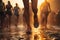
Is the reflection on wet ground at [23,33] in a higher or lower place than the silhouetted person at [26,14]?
lower

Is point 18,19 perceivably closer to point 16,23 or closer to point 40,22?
point 16,23

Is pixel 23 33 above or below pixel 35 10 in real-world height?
below

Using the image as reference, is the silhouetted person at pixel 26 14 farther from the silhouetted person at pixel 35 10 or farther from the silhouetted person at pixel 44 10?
the silhouetted person at pixel 44 10

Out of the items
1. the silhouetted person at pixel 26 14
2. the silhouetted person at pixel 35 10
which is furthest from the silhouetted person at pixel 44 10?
the silhouetted person at pixel 26 14

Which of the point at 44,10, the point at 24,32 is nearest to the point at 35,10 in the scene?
the point at 44,10

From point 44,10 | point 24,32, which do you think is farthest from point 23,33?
point 44,10

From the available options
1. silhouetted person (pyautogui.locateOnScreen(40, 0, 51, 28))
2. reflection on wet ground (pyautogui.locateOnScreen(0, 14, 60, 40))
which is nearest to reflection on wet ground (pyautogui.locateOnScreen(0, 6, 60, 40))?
reflection on wet ground (pyautogui.locateOnScreen(0, 14, 60, 40))

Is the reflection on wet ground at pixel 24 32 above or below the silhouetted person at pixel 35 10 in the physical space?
below

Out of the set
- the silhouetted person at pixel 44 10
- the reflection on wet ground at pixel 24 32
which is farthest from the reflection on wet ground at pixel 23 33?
the silhouetted person at pixel 44 10

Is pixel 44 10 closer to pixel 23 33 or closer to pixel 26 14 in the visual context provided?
pixel 26 14

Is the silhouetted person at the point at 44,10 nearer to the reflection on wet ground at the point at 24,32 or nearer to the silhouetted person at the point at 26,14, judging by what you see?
the reflection on wet ground at the point at 24,32

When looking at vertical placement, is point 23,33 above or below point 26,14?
below

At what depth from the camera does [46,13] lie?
3.28 m

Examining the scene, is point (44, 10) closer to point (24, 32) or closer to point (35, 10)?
point (35, 10)
